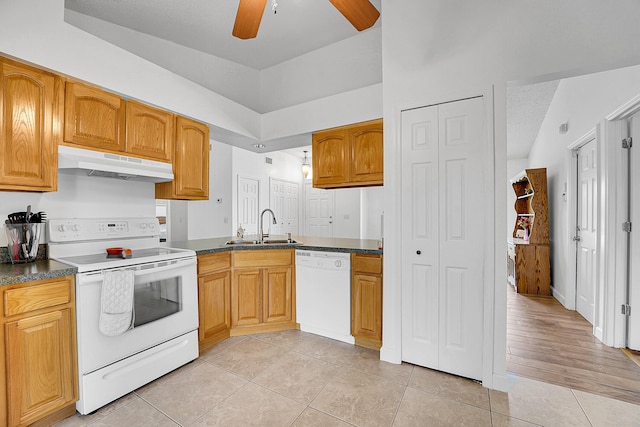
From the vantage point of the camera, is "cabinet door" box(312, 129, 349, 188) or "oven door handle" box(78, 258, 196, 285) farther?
"cabinet door" box(312, 129, 349, 188)

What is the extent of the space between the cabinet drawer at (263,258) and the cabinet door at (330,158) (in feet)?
2.87

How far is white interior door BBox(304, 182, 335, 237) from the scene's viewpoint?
7793 millimetres

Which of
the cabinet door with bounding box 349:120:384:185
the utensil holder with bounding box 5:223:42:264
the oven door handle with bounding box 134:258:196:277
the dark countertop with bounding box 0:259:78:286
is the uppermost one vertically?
the cabinet door with bounding box 349:120:384:185

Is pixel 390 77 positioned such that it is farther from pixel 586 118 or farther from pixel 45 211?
pixel 45 211

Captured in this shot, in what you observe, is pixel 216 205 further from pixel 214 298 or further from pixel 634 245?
pixel 634 245

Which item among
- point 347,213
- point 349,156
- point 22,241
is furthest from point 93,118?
point 347,213

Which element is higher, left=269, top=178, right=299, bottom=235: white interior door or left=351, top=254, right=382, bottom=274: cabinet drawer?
left=269, top=178, right=299, bottom=235: white interior door

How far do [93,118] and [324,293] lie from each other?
241 centimetres

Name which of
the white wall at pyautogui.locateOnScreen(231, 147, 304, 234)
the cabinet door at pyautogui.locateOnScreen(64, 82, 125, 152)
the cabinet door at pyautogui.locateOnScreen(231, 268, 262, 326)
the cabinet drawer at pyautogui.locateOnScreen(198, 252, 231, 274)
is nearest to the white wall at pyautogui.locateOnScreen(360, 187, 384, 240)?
the white wall at pyautogui.locateOnScreen(231, 147, 304, 234)

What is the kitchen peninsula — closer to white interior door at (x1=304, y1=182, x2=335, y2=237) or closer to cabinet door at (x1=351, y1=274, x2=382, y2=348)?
cabinet door at (x1=351, y1=274, x2=382, y2=348)

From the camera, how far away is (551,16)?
1.81 meters

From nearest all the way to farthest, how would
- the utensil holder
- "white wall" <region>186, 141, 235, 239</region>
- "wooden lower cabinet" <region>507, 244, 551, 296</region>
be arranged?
the utensil holder < "wooden lower cabinet" <region>507, 244, 551, 296</region> < "white wall" <region>186, 141, 235, 239</region>

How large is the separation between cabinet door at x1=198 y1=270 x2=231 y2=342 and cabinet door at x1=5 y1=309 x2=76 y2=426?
0.95 meters

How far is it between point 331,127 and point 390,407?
2516 millimetres
